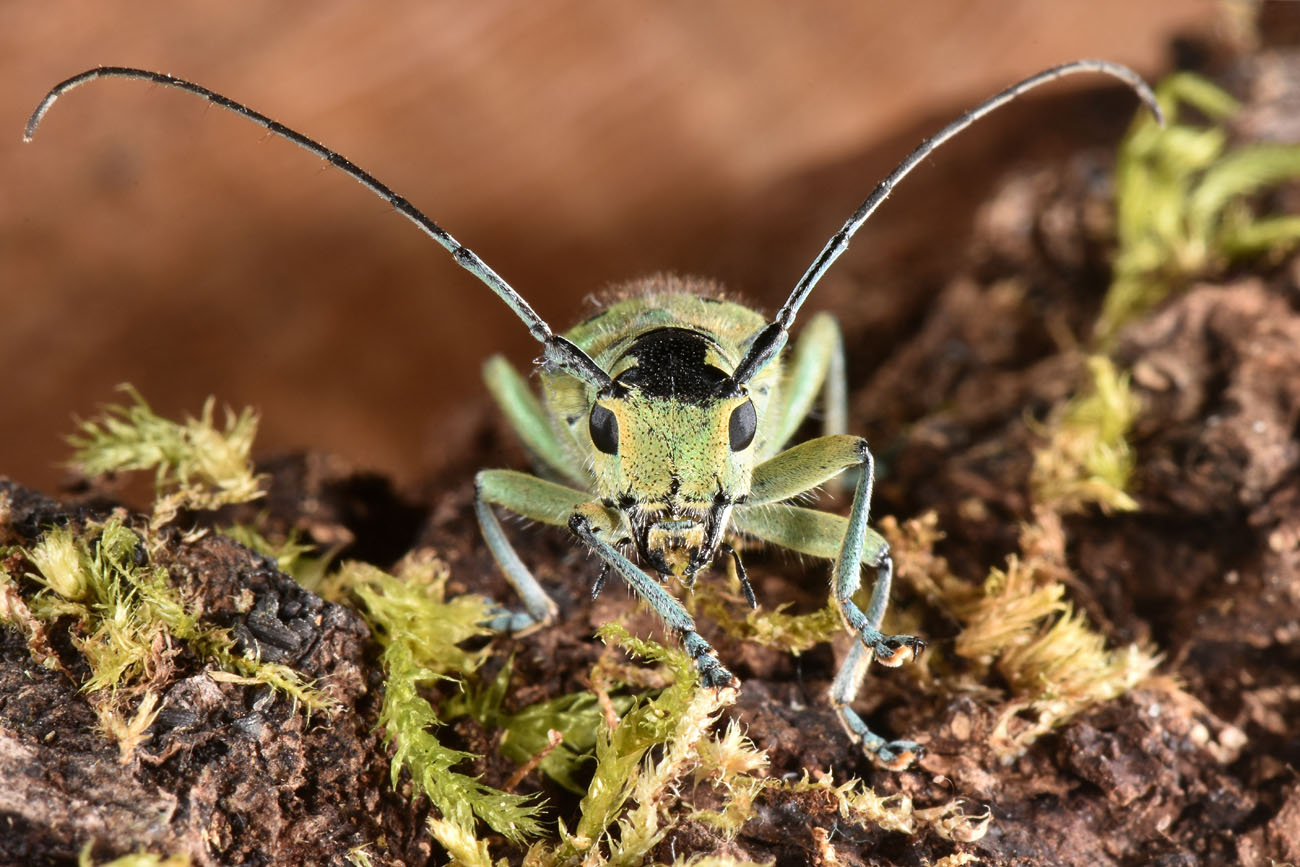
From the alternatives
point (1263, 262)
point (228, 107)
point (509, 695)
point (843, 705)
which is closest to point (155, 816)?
point (509, 695)

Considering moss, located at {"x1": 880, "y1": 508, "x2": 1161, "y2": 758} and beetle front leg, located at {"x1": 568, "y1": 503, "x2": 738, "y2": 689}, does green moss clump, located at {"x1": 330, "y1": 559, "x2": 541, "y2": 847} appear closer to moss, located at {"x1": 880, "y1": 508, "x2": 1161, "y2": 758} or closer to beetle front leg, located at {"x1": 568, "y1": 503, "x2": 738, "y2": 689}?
beetle front leg, located at {"x1": 568, "y1": 503, "x2": 738, "y2": 689}

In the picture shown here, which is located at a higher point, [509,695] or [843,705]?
[509,695]

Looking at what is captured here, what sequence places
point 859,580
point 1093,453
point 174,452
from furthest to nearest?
point 1093,453
point 174,452
point 859,580

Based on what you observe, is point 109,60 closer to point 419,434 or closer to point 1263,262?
point 419,434

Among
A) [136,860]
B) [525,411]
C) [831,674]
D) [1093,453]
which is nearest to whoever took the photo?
[136,860]

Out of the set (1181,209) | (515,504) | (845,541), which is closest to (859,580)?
(845,541)

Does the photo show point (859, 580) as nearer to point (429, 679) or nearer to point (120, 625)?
point (429, 679)

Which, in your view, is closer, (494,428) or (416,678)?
(416,678)
